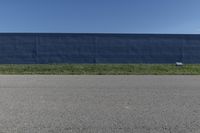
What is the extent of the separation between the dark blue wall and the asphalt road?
541 inches

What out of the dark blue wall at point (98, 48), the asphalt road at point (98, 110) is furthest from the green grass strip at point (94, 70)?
the asphalt road at point (98, 110)

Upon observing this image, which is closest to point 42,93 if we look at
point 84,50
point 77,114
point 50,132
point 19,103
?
point 19,103

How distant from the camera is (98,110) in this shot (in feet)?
21.6

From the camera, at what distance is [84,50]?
2348 centimetres

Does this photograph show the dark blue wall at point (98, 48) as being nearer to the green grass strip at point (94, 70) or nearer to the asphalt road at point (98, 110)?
the green grass strip at point (94, 70)

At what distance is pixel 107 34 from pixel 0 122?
18.4 m

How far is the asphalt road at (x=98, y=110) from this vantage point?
5234 mm

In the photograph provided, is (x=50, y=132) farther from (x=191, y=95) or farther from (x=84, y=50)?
(x=84, y=50)

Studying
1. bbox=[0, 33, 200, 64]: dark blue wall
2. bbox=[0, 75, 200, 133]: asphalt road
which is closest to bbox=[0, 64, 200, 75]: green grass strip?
bbox=[0, 33, 200, 64]: dark blue wall

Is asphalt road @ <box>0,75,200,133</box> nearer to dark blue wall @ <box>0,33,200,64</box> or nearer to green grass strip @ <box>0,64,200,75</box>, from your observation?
green grass strip @ <box>0,64,200,75</box>

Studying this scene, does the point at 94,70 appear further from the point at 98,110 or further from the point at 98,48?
the point at 98,110

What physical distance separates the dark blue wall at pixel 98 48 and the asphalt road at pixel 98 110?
45.1ft

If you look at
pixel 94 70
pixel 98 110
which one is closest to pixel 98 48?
pixel 94 70

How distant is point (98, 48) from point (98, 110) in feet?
56.0
